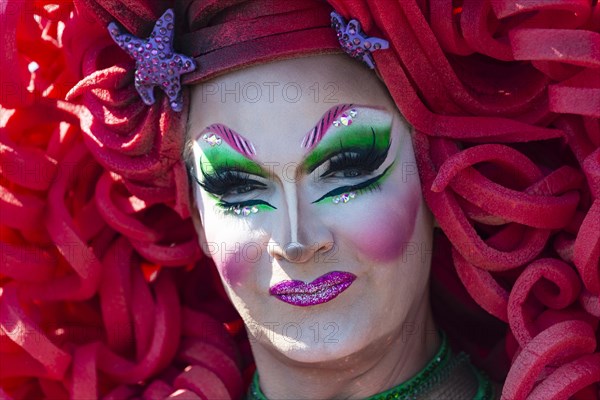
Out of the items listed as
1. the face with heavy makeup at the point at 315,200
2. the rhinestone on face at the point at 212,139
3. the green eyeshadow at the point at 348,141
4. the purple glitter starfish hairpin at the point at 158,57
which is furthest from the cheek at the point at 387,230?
the purple glitter starfish hairpin at the point at 158,57

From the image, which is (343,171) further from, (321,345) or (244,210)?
(321,345)

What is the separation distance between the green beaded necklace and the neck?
0.02 meters

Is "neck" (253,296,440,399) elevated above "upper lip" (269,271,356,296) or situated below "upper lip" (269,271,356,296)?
below

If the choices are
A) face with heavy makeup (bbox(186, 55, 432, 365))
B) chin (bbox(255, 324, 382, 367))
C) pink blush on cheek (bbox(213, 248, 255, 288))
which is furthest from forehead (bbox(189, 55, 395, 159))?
chin (bbox(255, 324, 382, 367))

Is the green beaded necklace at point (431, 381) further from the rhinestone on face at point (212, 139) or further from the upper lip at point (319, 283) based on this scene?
the rhinestone on face at point (212, 139)

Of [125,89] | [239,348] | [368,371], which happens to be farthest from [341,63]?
[239,348]

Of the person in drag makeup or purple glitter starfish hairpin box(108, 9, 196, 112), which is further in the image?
purple glitter starfish hairpin box(108, 9, 196, 112)

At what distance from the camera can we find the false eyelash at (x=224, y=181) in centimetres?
214

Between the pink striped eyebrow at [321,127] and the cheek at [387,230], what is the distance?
0.18m

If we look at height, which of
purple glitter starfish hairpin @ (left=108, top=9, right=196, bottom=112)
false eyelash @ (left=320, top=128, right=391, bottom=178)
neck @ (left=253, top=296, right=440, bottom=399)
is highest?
purple glitter starfish hairpin @ (left=108, top=9, right=196, bottom=112)

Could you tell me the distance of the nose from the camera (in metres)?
2.05

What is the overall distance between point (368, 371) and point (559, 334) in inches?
17.0

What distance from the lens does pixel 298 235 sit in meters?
2.06

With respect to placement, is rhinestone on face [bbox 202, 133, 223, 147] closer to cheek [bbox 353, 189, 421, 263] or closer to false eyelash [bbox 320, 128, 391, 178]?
false eyelash [bbox 320, 128, 391, 178]
